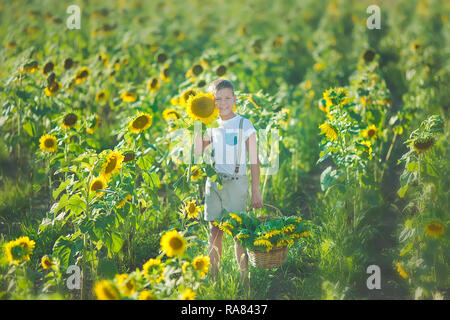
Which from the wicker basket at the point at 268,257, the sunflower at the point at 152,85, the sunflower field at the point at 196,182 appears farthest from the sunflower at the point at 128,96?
the wicker basket at the point at 268,257

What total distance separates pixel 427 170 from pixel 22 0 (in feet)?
25.3

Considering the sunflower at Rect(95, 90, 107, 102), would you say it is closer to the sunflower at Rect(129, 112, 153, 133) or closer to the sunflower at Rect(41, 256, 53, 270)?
the sunflower at Rect(129, 112, 153, 133)

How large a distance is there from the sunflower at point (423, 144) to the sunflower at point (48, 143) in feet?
7.15

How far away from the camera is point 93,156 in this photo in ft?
8.29

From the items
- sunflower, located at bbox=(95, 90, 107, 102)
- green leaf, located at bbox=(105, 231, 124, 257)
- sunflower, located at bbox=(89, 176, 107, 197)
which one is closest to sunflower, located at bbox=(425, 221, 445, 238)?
green leaf, located at bbox=(105, 231, 124, 257)

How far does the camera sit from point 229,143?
267 cm

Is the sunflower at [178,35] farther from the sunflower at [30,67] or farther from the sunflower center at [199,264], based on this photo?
the sunflower center at [199,264]

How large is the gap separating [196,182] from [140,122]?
59cm

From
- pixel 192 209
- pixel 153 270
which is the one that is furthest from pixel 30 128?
pixel 153 270

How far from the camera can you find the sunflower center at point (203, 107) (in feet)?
8.23

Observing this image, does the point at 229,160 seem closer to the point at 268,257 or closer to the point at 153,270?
the point at 268,257
